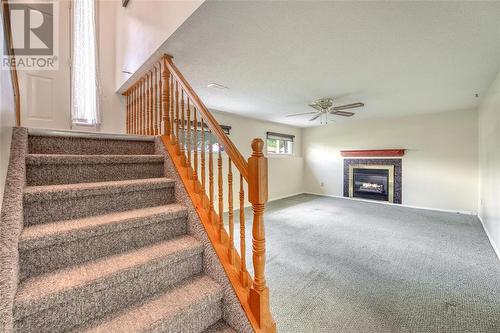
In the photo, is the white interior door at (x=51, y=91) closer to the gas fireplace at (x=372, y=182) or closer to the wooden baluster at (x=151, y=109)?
the wooden baluster at (x=151, y=109)

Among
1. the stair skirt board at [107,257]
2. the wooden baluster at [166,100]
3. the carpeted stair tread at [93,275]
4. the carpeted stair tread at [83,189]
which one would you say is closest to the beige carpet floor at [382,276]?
the stair skirt board at [107,257]

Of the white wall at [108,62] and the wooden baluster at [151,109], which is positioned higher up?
the white wall at [108,62]

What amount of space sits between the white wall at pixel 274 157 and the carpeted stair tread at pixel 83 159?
10.3 feet

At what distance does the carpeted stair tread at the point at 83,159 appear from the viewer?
1447 mm

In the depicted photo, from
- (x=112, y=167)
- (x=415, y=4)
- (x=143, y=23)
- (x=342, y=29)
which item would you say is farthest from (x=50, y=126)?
(x=415, y=4)

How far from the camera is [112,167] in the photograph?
1.75 metres

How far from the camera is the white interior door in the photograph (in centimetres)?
290

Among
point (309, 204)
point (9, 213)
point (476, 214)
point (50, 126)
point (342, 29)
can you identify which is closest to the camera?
point (9, 213)

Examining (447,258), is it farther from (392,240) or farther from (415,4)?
(415,4)

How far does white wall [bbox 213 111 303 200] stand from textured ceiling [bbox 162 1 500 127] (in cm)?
153

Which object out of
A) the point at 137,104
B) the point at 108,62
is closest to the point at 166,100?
the point at 137,104

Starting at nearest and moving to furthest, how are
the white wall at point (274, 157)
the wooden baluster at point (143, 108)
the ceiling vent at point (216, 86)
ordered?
the wooden baluster at point (143, 108) < the ceiling vent at point (216, 86) < the white wall at point (274, 157)

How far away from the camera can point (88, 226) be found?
1199mm

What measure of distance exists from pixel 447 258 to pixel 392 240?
626mm
